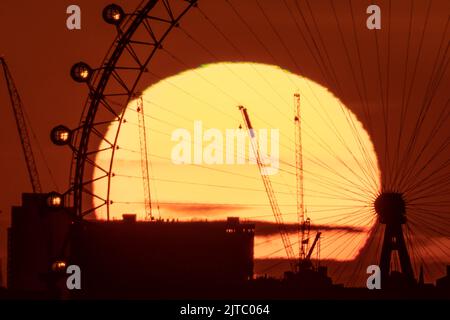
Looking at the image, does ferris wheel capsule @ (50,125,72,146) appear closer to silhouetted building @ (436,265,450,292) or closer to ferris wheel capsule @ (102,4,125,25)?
ferris wheel capsule @ (102,4,125,25)

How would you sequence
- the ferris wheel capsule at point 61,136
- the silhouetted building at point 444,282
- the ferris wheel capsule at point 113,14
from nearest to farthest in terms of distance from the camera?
the ferris wheel capsule at point 113,14
the ferris wheel capsule at point 61,136
the silhouetted building at point 444,282

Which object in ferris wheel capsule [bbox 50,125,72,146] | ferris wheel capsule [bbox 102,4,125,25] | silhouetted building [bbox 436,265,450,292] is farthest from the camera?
silhouetted building [bbox 436,265,450,292]

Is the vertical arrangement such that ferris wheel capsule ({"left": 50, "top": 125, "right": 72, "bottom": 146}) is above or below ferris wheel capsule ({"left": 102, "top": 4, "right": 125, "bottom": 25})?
below

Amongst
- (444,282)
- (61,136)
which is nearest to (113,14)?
(61,136)

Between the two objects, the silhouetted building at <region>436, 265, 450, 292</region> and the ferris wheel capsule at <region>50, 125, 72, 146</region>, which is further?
the silhouetted building at <region>436, 265, 450, 292</region>

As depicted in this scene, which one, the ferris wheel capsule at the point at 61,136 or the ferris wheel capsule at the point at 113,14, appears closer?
the ferris wheel capsule at the point at 113,14

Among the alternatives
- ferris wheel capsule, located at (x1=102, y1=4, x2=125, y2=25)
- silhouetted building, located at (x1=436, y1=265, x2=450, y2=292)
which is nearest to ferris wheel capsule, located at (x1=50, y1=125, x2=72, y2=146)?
ferris wheel capsule, located at (x1=102, y1=4, x2=125, y2=25)

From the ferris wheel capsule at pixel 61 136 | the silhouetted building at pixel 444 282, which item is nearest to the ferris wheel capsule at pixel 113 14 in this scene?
the ferris wheel capsule at pixel 61 136

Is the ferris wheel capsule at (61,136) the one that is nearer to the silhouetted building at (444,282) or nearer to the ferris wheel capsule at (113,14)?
the ferris wheel capsule at (113,14)

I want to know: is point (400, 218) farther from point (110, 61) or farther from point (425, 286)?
point (425, 286)
